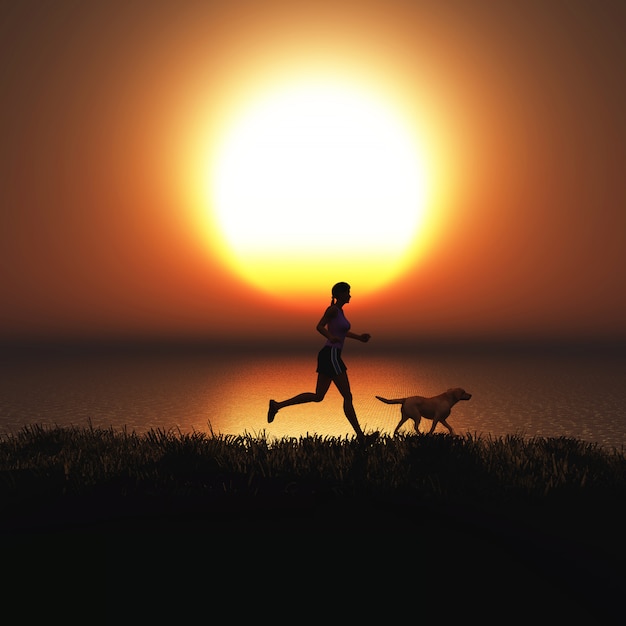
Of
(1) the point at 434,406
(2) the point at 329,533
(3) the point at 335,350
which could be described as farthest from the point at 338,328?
(2) the point at 329,533

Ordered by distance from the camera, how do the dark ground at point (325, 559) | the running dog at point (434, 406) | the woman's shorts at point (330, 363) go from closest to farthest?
the dark ground at point (325, 559), the woman's shorts at point (330, 363), the running dog at point (434, 406)

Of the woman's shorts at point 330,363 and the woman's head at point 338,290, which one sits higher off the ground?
the woman's head at point 338,290

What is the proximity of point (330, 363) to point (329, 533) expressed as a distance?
4194 mm

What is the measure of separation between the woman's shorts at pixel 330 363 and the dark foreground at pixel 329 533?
173 centimetres

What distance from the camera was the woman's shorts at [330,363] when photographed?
32.4ft

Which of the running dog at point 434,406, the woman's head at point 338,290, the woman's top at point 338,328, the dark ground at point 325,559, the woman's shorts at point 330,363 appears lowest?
the dark ground at point 325,559

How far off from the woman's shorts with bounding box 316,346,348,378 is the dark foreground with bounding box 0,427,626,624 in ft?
5.69

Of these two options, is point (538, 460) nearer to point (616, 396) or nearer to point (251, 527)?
point (251, 527)

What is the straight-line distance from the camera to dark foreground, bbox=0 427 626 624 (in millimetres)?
5125

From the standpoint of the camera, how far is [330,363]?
9.92m

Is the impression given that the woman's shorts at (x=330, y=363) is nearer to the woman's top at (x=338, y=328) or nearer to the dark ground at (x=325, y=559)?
the woman's top at (x=338, y=328)

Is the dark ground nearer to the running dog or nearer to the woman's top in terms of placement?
the woman's top

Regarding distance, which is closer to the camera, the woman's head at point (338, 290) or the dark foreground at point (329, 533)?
the dark foreground at point (329, 533)

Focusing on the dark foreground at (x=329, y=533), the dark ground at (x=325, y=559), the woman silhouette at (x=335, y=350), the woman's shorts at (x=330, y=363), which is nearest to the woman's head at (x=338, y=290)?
the woman silhouette at (x=335, y=350)
